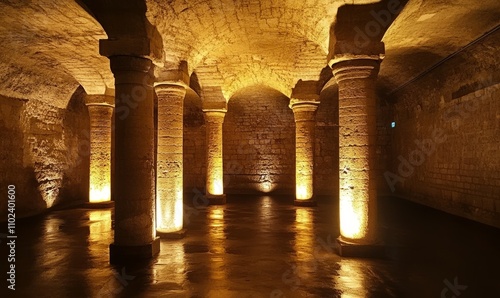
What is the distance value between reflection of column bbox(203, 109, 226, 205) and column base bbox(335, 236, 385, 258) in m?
6.22

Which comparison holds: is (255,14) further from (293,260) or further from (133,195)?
(293,260)

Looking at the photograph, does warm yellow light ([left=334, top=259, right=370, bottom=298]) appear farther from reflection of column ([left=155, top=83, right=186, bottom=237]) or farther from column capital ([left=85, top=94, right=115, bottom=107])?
column capital ([left=85, top=94, right=115, bottom=107])

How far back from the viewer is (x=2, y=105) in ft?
27.4

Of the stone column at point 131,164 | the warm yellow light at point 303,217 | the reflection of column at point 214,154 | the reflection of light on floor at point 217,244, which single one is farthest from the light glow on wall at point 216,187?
the stone column at point 131,164

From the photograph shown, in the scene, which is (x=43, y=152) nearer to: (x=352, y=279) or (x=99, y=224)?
(x=99, y=224)

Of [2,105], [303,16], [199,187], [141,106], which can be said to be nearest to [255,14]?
[303,16]

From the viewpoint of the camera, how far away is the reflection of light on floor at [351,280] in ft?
12.2

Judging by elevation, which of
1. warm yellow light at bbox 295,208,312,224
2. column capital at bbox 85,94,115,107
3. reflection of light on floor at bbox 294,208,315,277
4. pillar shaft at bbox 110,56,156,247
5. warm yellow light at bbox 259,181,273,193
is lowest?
warm yellow light at bbox 295,208,312,224

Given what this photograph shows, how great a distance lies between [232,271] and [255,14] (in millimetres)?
4323

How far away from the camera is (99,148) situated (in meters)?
9.99

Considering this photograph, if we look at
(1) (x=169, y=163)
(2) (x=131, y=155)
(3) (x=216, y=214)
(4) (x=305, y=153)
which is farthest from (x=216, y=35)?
(4) (x=305, y=153)

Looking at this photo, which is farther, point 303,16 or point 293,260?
point 303,16

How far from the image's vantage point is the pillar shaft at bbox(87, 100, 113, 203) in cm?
995

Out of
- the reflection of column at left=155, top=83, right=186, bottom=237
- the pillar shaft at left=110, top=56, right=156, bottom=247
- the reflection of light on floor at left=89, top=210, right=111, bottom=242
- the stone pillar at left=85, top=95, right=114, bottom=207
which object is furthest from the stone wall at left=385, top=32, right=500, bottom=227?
the stone pillar at left=85, top=95, right=114, bottom=207
